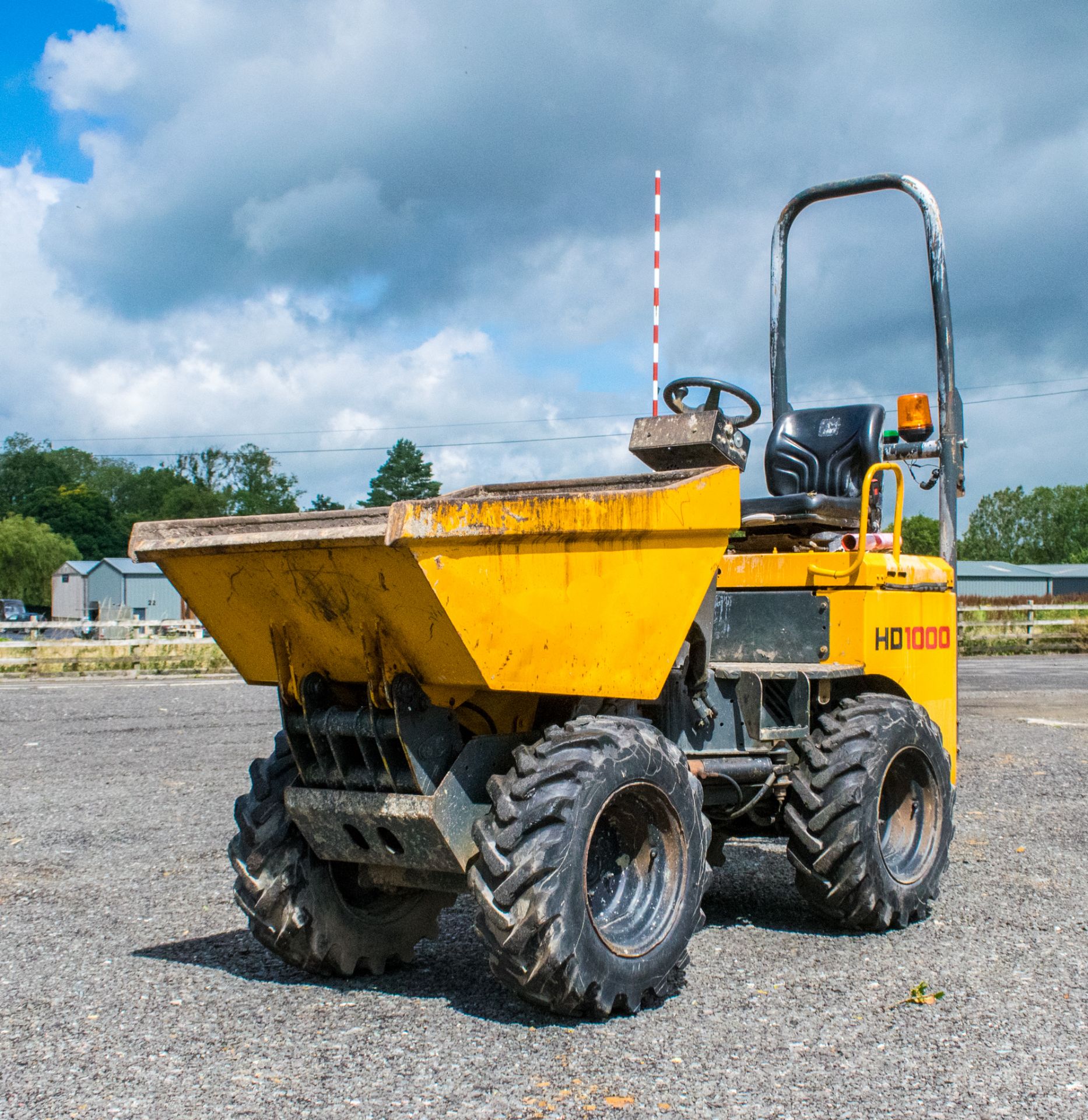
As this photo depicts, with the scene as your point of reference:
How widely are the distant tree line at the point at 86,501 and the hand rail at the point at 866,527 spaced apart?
7931cm

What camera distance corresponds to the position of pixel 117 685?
1961cm

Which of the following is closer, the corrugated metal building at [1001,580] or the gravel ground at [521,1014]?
the gravel ground at [521,1014]

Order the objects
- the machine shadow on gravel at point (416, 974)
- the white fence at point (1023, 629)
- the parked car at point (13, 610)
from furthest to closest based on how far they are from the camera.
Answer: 1. the parked car at point (13, 610)
2. the white fence at point (1023, 629)
3. the machine shadow on gravel at point (416, 974)

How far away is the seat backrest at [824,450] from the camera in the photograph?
6922 mm

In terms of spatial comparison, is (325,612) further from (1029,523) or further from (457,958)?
(1029,523)

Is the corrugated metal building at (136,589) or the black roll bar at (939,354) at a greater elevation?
the black roll bar at (939,354)

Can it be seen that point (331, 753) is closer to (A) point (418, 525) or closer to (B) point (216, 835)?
(A) point (418, 525)

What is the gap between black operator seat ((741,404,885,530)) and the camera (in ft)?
21.1

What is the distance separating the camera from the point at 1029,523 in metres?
123

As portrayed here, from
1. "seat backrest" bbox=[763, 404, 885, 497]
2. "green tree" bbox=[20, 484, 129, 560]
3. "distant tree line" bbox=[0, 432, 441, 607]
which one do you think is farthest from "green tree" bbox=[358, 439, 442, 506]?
"seat backrest" bbox=[763, 404, 885, 497]

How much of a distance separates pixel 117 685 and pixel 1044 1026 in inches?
690

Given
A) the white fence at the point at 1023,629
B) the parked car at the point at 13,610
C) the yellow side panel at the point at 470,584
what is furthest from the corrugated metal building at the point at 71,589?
the yellow side panel at the point at 470,584

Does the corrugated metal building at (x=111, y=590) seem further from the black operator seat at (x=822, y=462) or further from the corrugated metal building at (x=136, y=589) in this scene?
the black operator seat at (x=822, y=462)

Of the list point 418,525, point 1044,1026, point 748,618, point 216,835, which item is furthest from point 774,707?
point 216,835
